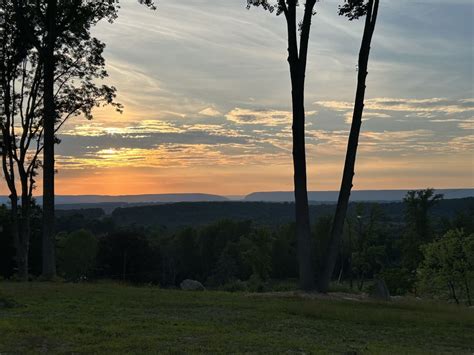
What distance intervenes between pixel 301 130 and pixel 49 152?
10274 mm

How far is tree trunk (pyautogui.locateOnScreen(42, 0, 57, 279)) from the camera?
63.9 ft

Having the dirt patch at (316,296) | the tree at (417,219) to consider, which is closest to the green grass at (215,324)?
the dirt patch at (316,296)

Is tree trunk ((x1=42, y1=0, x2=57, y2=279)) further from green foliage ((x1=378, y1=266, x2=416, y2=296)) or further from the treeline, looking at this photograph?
green foliage ((x1=378, y1=266, x2=416, y2=296))

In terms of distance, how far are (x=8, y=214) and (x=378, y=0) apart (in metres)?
38.3

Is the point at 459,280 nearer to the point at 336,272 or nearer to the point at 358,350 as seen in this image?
the point at 358,350

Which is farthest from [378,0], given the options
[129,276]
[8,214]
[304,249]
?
[129,276]

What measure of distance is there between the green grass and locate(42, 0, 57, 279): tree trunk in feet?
15.4

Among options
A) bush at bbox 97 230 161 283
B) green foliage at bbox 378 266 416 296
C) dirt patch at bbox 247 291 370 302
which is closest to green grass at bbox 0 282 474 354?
dirt patch at bbox 247 291 370 302

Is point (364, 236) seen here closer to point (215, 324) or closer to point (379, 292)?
point (379, 292)

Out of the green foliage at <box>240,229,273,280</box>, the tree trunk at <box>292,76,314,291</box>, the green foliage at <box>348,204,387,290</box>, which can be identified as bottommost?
the green foliage at <box>240,229,273,280</box>

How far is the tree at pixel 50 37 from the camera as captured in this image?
1961 cm

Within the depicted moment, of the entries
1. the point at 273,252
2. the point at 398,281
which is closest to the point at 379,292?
the point at 398,281

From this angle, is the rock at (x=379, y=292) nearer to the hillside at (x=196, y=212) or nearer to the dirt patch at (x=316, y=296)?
the dirt patch at (x=316, y=296)

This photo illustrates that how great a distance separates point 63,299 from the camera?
42.4ft
